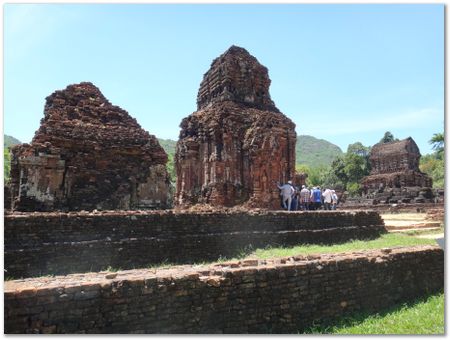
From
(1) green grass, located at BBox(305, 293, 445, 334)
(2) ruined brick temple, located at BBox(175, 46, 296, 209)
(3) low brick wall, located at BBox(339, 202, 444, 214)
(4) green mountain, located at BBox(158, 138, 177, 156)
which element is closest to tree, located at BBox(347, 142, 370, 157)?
(4) green mountain, located at BBox(158, 138, 177, 156)

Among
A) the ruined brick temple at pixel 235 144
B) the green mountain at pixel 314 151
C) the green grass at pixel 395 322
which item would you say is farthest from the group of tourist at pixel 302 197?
the green mountain at pixel 314 151

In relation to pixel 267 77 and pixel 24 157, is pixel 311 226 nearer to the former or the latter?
pixel 24 157

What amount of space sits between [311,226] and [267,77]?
37.2 ft

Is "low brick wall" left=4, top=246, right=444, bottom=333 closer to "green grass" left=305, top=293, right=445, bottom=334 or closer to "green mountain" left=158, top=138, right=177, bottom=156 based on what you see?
"green grass" left=305, top=293, right=445, bottom=334

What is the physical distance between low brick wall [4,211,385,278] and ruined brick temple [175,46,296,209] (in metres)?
5.65

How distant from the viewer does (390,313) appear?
20.4 feet

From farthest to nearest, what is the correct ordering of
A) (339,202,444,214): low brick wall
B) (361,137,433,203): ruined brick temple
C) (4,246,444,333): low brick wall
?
1. (361,137,433,203): ruined brick temple
2. (339,202,444,214): low brick wall
3. (4,246,444,333): low brick wall

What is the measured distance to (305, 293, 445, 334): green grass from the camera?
5.39m

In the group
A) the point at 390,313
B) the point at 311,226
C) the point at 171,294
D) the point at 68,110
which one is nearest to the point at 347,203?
the point at 311,226

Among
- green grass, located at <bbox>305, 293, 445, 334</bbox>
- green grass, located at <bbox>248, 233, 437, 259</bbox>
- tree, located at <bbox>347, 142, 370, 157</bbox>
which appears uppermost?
tree, located at <bbox>347, 142, 370, 157</bbox>

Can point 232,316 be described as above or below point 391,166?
below

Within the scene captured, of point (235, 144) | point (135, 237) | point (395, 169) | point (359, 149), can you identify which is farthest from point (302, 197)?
point (359, 149)

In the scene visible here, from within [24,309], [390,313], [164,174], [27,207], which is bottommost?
[390,313]

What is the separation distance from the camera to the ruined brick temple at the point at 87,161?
35.8 ft
